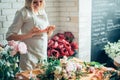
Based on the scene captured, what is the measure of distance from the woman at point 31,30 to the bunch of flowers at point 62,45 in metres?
0.59

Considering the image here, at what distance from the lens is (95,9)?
4012 millimetres

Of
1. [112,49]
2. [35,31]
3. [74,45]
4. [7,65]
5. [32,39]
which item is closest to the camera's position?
[7,65]

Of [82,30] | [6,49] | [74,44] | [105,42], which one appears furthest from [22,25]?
[105,42]

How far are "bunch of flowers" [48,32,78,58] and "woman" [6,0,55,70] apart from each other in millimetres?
586

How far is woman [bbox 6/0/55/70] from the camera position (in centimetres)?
248

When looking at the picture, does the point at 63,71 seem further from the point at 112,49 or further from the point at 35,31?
the point at 112,49

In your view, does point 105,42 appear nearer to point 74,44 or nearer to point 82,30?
point 82,30

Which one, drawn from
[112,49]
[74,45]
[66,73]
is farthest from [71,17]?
[66,73]

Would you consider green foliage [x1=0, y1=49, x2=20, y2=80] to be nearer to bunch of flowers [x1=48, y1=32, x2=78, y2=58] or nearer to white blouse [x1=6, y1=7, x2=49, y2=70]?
white blouse [x1=6, y1=7, x2=49, y2=70]

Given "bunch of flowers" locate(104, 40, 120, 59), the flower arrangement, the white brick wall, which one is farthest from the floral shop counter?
"bunch of flowers" locate(104, 40, 120, 59)

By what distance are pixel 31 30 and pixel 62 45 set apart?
2.92 feet

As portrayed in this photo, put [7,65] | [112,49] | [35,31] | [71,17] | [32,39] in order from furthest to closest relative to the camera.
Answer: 1. [112,49]
2. [71,17]
3. [32,39]
4. [35,31]
5. [7,65]

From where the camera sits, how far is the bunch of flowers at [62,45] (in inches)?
127

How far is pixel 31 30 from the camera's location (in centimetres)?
247
